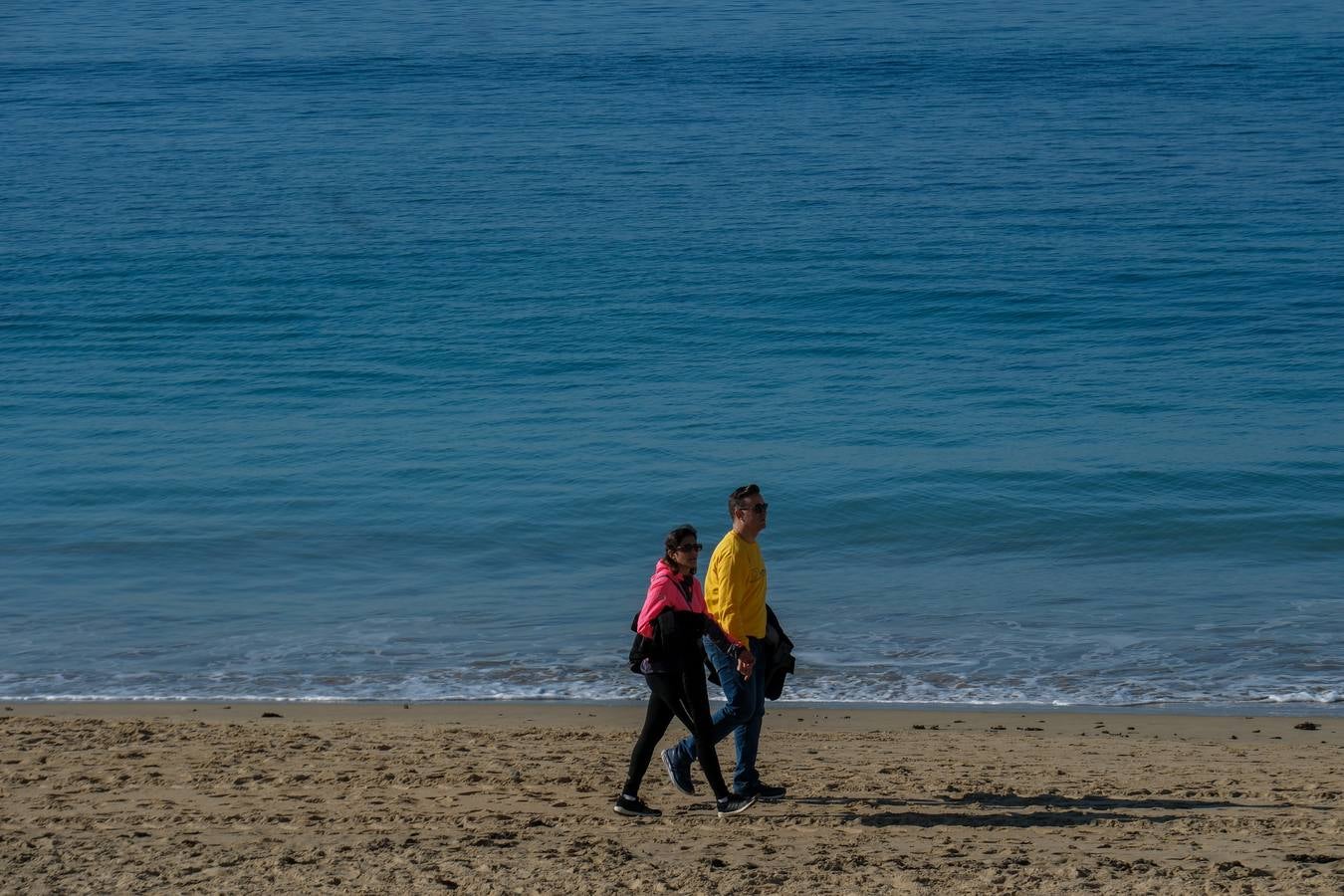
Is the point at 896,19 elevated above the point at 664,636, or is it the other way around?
the point at 896,19

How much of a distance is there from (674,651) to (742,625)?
31cm

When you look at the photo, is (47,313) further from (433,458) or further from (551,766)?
(551,766)

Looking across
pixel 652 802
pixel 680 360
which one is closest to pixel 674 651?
pixel 652 802

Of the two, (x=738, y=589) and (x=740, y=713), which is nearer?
(x=738, y=589)

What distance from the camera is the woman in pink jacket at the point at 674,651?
19.8 feet

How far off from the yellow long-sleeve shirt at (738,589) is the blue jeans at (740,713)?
0.37 ft

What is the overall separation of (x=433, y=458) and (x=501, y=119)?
2708 cm

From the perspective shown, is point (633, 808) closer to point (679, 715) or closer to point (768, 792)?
point (679, 715)

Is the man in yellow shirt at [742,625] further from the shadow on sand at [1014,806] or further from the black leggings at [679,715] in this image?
the shadow on sand at [1014,806]

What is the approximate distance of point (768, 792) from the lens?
21.7 feet

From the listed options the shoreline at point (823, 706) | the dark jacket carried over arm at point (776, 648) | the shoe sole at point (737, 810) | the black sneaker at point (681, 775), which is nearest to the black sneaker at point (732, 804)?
the shoe sole at point (737, 810)

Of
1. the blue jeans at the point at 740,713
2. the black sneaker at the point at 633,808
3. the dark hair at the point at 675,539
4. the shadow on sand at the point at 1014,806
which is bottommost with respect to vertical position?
the shadow on sand at the point at 1014,806

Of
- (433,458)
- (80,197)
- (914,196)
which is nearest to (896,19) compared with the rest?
(914,196)

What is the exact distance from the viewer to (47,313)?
26.5 meters
